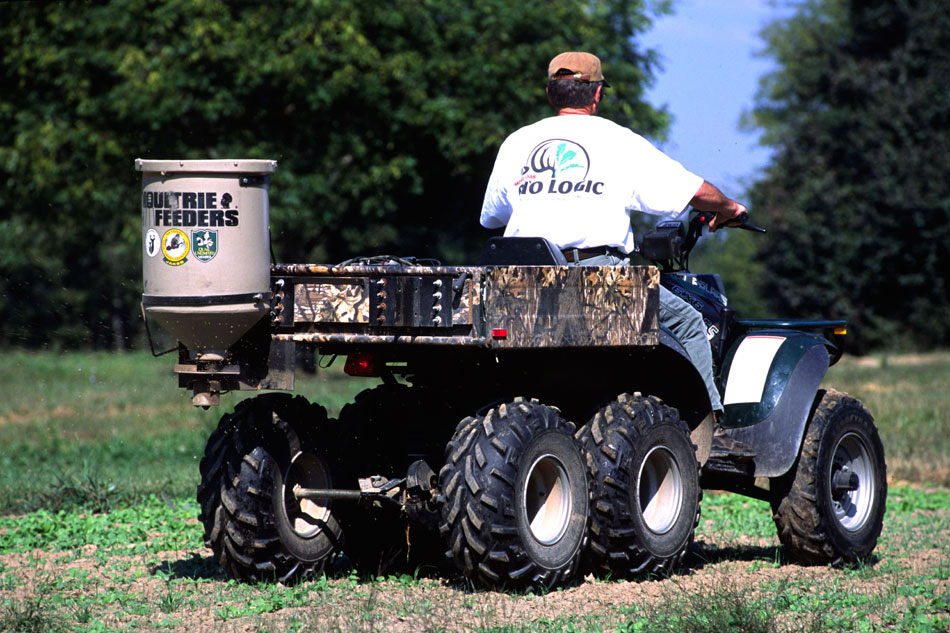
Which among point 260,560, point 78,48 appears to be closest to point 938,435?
point 260,560

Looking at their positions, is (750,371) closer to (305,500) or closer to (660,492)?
(660,492)

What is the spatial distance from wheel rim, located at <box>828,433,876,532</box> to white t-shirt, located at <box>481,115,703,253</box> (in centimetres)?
195

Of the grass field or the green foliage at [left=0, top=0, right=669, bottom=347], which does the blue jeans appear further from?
the green foliage at [left=0, top=0, right=669, bottom=347]

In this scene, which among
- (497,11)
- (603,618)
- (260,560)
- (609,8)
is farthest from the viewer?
(609,8)

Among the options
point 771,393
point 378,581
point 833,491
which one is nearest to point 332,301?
point 378,581

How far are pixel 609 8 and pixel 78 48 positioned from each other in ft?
32.2

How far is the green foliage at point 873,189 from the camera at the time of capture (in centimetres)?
3356

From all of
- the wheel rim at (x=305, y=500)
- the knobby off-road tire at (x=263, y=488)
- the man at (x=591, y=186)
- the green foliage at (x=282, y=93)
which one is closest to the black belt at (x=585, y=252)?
the man at (x=591, y=186)

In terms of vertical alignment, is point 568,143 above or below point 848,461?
above

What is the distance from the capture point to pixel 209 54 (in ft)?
68.1

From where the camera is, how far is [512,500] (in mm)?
5551

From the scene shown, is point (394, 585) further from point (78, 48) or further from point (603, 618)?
point (78, 48)

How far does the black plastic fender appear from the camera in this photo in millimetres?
6824

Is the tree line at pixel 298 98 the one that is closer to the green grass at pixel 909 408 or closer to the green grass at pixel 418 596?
the green grass at pixel 909 408
